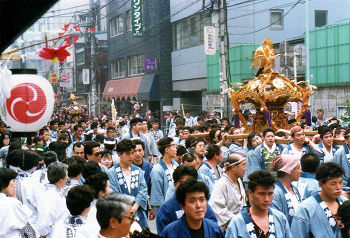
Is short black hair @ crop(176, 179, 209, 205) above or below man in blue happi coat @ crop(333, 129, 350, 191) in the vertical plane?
above

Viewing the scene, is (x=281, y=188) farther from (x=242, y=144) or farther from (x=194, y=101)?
(x=194, y=101)

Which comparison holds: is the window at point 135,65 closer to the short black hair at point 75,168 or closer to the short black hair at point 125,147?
the short black hair at point 125,147

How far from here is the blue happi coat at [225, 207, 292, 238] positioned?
437cm

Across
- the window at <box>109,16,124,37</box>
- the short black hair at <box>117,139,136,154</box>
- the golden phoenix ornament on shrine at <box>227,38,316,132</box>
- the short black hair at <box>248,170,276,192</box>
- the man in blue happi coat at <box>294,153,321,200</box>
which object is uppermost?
the window at <box>109,16,124,37</box>

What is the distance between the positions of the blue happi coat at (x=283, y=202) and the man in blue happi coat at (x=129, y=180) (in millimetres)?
2213

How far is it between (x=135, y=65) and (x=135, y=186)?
3056 cm

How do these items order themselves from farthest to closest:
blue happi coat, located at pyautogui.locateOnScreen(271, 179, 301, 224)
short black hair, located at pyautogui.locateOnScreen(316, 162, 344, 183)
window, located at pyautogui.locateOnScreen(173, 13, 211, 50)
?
window, located at pyautogui.locateOnScreen(173, 13, 211, 50), blue happi coat, located at pyautogui.locateOnScreen(271, 179, 301, 224), short black hair, located at pyautogui.locateOnScreen(316, 162, 344, 183)

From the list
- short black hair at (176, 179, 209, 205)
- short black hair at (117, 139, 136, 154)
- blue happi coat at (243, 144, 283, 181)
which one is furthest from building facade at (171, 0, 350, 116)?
short black hair at (176, 179, 209, 205)

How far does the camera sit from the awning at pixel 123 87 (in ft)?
117

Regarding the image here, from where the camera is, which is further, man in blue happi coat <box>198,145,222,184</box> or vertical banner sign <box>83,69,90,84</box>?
vertical banner sign <box>83,69,90,84</box>

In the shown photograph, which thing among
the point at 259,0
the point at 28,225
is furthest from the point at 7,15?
the point at 259,0

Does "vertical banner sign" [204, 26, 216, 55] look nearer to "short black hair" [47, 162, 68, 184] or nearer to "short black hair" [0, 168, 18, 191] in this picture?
"short black hair" [47, 162, 68, 184]

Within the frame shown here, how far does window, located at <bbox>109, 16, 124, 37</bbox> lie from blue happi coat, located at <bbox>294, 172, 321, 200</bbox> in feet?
111

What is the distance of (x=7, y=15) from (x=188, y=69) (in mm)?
26563
